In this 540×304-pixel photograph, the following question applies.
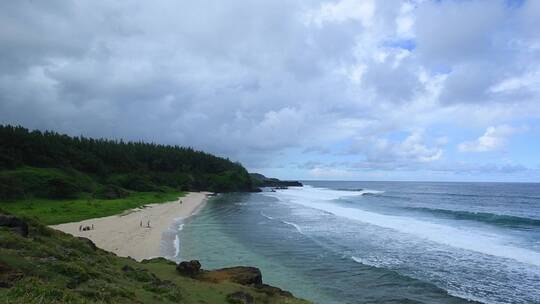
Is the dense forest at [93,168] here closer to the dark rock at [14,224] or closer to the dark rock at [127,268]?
the dark rock at [14,224]

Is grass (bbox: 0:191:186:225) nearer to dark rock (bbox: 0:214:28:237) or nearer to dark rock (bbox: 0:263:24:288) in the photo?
dark rock (bbox: 0:214:28:237)

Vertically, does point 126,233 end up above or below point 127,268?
below

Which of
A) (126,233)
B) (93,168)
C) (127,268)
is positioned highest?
(93,168)

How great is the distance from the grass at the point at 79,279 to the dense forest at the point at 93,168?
1484 inches

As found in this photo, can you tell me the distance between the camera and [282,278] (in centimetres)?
2125

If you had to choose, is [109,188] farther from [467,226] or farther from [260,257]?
[467,226]

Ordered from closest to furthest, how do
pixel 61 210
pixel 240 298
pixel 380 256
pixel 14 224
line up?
pixel 240 298
pixel 14 224
pixel 380 256
pixel 61 210

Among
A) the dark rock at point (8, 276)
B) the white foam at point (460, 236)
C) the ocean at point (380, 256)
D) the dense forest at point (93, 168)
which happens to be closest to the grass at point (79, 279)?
the dark rock at point (8, 276)

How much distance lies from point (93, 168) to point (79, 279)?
8038 centimetres

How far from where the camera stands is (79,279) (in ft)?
37.8

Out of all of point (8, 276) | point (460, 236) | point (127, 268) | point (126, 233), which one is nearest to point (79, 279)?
point (8, 276)

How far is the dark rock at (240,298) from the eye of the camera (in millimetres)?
13225

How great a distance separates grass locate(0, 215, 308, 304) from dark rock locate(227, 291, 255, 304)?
0.20 m

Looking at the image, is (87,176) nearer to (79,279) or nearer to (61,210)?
(61,210)
